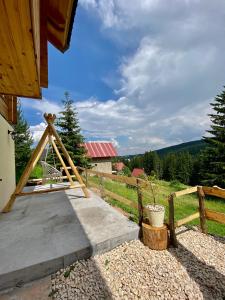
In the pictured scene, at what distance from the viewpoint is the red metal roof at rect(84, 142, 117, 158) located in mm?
22273

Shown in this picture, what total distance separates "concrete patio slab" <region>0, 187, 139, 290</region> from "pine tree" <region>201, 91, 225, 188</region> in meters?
15.9

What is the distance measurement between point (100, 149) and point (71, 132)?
29.4 ft

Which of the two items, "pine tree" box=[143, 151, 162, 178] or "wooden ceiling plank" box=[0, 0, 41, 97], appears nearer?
"wooden ceiling plank" box=[0, 0, 41, 97]

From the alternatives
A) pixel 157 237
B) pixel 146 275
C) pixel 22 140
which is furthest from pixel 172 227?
pixel 22 140

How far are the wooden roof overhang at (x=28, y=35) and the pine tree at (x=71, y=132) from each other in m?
10.9

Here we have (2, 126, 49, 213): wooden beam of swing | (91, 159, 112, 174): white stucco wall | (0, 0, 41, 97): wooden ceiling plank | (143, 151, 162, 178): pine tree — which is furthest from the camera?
(143, 151, 162, 178): pine tree

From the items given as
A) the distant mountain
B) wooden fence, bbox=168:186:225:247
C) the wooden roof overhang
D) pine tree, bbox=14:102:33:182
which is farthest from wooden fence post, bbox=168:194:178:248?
the distant mountain

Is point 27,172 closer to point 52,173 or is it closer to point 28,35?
point 52,173

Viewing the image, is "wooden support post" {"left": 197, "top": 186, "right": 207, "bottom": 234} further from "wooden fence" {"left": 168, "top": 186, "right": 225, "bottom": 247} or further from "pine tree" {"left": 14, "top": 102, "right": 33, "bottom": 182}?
"pine tree" {"left": 14, "top": 102, "right": 33, "bottom": 182}

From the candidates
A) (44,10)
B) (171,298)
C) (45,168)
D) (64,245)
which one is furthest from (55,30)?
(45,168)

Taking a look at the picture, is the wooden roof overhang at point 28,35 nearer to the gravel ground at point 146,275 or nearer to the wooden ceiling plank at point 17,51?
the wooden ceiling plank at point 17,51

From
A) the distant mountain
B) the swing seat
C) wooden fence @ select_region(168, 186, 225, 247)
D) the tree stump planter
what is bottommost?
the tree stump planter

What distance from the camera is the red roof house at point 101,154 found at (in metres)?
22.2

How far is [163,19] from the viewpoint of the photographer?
4.67 metres
